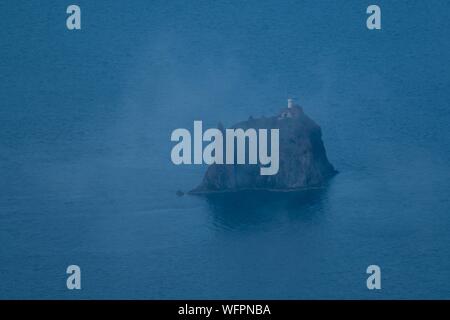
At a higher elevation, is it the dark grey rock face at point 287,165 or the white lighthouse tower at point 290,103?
the white lighthouse tower at point 290,103

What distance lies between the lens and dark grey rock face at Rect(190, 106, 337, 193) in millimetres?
5391

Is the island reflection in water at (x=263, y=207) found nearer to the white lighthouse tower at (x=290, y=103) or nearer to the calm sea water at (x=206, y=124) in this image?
the calm sea water at (x=206, y=124)

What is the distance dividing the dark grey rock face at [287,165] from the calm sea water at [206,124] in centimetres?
7

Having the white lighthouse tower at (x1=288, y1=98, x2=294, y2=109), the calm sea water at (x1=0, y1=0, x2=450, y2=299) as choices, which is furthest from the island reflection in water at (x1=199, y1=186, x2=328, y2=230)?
the white lighthouse tower at (x1=288, y1=98, x2=294, y2=109)

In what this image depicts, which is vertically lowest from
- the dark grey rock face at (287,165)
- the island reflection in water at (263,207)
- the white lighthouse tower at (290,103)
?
the island reflection in water at (263,207)

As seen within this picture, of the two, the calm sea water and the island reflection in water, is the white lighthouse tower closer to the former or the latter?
the calm sea water

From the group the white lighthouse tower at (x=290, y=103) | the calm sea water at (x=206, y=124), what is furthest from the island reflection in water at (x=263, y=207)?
the white lighthouse tower at (x=290, y=103)

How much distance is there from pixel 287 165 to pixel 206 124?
587 millimetres

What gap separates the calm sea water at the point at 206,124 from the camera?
538cm

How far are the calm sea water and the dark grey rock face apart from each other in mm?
69

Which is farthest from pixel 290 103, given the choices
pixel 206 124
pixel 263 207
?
pixel 263 207

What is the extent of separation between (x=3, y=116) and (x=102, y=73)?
695 millimetres

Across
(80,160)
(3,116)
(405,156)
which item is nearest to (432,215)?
(405,156)
